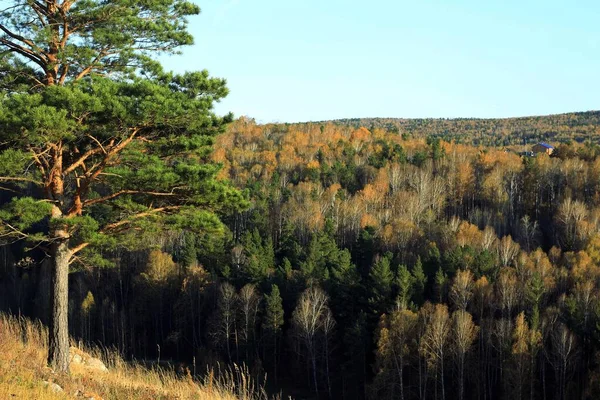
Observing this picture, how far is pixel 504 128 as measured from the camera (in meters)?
163

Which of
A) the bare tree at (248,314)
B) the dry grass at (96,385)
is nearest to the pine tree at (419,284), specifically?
the bare tree at (248,314)

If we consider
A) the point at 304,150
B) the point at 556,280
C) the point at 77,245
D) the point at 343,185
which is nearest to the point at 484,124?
the point at 304,150

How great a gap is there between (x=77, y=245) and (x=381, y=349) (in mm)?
24212

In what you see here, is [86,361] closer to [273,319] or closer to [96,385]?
[96,385]

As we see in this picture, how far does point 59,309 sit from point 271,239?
1763 inches

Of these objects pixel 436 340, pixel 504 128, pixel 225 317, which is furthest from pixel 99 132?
pixel 504 128

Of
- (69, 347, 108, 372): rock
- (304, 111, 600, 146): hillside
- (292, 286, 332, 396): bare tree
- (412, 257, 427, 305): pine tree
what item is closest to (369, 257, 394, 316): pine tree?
(412, 257, 427, 305): pine tree

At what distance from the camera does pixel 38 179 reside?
9.53 m

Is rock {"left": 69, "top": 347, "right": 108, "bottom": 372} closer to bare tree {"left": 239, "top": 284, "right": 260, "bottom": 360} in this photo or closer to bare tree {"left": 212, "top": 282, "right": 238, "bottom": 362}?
bare tree {"left": 239, "top": 284, "right": 260, "bottom": 360}

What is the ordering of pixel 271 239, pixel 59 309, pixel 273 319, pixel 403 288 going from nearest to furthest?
pixel 59 309 → pixel 403 288 → pixel 273 319 → pixel 271 239

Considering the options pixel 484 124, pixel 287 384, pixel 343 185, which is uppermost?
pixel 484 124

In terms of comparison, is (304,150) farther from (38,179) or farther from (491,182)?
(38,179)

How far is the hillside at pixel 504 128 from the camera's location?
130 m

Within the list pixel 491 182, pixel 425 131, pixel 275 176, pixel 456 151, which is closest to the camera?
pixel 491 182
